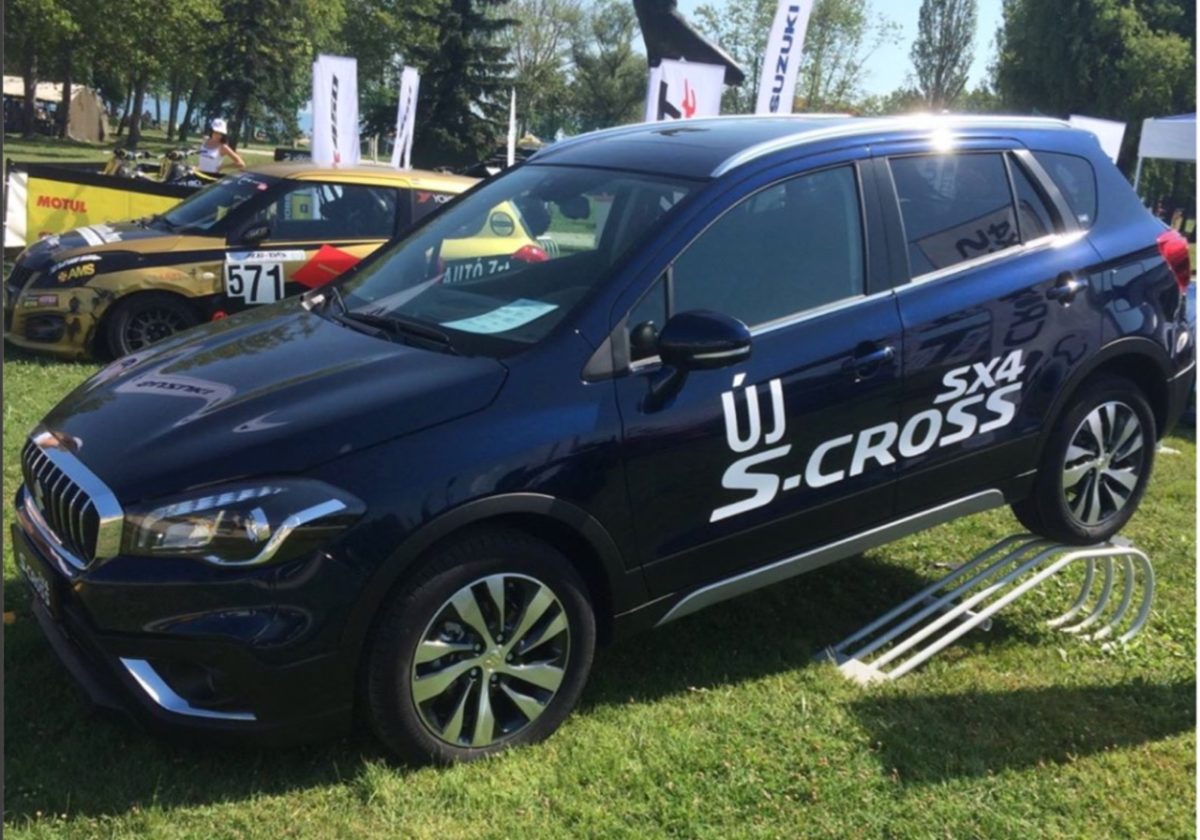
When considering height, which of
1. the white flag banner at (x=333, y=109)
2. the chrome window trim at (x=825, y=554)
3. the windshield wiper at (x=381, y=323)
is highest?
the white flag banner at (x=333, y=109)

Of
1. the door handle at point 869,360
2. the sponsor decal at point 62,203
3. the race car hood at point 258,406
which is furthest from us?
the sponsor decal at point 62,203

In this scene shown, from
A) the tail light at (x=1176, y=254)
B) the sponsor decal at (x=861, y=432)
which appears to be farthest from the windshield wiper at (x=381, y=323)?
the tail light at (x=1176, y=254)

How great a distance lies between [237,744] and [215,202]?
6564mm

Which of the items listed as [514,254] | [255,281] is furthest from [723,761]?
[255,281]

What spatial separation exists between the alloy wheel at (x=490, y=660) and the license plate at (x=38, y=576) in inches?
40.8

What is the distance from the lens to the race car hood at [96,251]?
7.90m

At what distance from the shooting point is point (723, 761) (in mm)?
3312

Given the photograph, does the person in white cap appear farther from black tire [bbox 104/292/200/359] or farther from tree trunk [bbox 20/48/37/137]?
tree trunk [bbox 20/48/37/137]

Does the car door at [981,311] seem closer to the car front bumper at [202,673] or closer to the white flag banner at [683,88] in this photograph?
the car front bumper at [202,673]

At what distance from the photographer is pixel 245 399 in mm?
3105

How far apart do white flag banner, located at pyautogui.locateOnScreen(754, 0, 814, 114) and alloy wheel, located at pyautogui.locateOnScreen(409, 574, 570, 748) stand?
9.61 m

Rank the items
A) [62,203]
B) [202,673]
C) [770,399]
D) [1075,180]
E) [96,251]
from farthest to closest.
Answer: [62,203]
[96,251]
[1075,180]
[770,399]
[202,673]

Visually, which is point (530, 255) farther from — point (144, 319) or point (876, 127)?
point (144, 319)

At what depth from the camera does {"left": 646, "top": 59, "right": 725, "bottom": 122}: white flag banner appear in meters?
11.9
